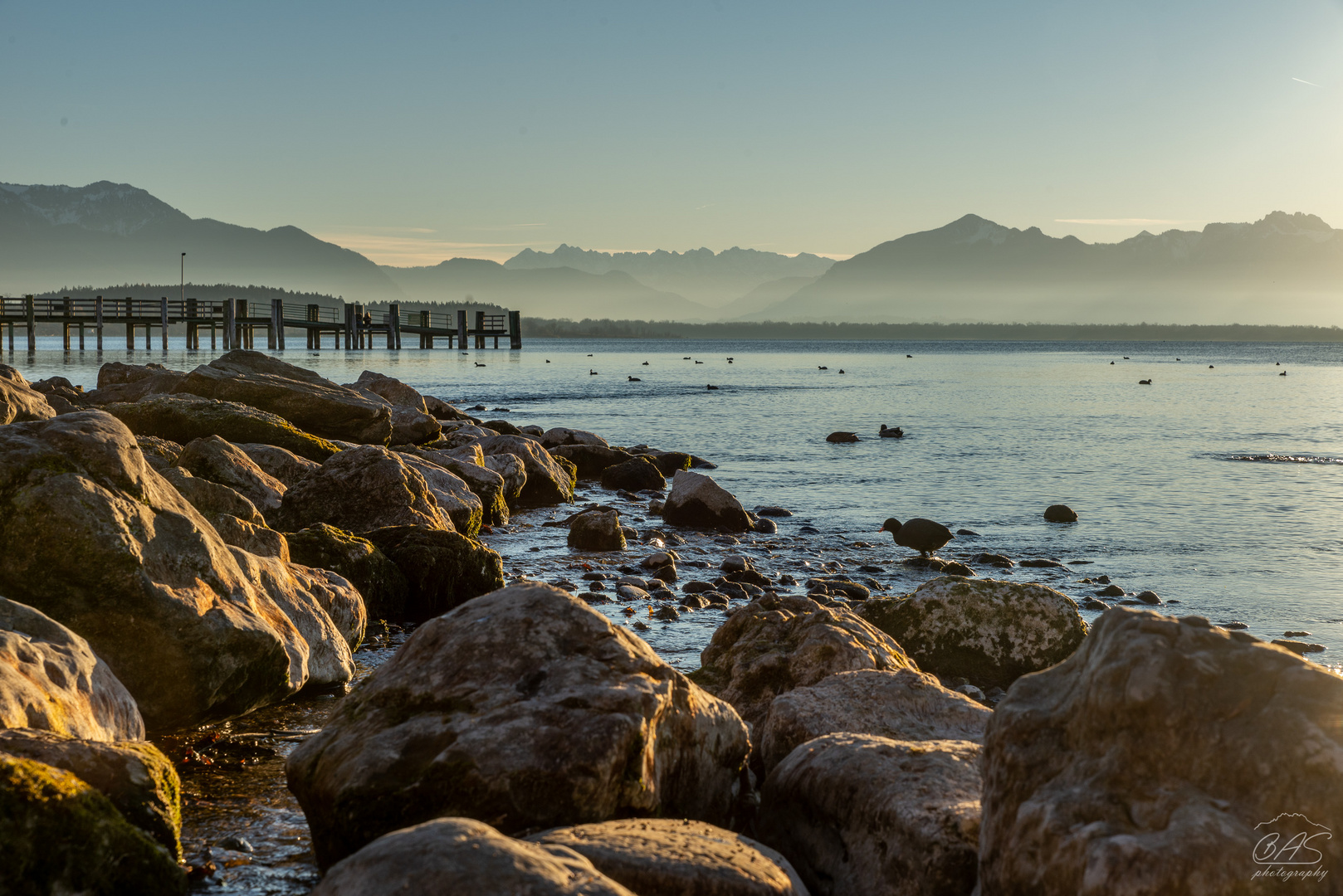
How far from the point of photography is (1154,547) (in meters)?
14.1

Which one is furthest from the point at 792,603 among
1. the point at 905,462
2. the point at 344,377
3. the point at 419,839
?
the point at 344,377

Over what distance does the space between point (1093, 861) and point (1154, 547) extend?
12151 mm

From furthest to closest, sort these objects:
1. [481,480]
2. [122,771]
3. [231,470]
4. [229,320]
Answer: [229,320] < [481,480] < [231,470] < [122,771]

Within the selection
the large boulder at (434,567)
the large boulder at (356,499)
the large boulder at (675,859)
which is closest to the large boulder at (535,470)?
the large boulder at (356,499)

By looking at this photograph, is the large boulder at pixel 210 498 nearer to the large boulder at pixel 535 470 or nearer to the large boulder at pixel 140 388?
the large boulder at pixel 535 470

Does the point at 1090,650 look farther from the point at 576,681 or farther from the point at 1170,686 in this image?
the point at 576,681

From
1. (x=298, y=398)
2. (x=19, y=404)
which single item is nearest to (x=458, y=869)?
(x=19, y=404)

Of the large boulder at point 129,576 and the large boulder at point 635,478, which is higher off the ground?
the large boulder at point 129,576

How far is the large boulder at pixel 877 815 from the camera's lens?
3.97 metres

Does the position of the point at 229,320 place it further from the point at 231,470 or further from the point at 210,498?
the point at 210,498

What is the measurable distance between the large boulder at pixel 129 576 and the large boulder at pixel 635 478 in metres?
12.6

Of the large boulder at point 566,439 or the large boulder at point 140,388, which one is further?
the large boulder at point 566,439

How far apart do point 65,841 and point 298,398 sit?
44.1 ft

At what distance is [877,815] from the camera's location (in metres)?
4.20
